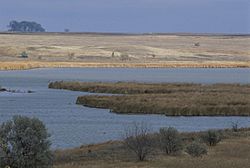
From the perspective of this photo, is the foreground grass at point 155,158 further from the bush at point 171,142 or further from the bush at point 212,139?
the bush at point 171,142

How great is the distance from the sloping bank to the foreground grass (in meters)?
21.5

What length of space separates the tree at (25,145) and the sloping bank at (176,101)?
102 feet

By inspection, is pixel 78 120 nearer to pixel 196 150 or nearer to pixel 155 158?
pixel 155 158

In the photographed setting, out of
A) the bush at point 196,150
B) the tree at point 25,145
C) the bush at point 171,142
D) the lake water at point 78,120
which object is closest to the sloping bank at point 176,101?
the lake water at point 78,120

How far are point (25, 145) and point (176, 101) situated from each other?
36.6 m

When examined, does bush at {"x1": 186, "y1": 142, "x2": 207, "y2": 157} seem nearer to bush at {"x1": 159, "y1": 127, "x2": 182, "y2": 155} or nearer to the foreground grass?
the foreground grass

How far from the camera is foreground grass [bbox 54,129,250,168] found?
75.3 feet

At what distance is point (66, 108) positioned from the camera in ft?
187

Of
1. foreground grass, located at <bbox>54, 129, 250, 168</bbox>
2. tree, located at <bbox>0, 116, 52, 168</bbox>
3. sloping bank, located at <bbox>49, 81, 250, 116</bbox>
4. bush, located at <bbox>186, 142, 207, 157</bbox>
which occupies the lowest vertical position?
sloping bank, located at <bbox>49, 81, 250, 116</bbox>

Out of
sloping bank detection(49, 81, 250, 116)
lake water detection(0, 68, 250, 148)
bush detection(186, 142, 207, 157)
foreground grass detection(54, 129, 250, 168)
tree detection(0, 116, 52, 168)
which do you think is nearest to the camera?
tree detection(0, 116, 52, 168)

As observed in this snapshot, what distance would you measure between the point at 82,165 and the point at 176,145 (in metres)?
4.61

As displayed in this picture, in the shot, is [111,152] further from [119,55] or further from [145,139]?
[119,55]

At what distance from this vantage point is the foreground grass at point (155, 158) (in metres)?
22.9

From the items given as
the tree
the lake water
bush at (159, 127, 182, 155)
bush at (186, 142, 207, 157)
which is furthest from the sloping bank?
the tree
